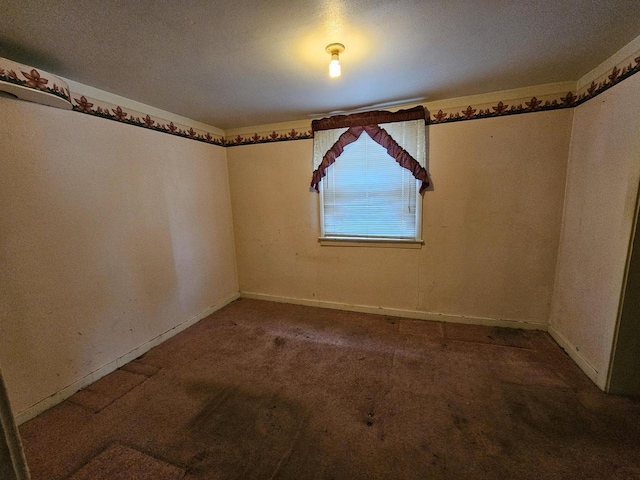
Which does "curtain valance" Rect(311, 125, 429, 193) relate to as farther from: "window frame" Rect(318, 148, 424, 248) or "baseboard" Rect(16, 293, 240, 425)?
"baseboard" Rect(16, 293, 240, 425)

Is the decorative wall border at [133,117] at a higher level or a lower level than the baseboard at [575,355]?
higher

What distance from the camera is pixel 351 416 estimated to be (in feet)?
5.48

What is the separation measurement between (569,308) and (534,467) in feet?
4.77

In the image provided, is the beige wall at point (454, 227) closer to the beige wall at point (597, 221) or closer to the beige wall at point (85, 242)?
the beige wall at point (597, 221)

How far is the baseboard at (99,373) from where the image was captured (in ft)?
5.65

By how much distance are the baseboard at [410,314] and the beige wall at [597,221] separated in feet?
0.96

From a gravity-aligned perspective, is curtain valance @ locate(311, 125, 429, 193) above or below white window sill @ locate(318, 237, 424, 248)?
above

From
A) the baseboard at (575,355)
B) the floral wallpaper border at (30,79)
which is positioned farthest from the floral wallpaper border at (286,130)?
the baseboard at (575,355)

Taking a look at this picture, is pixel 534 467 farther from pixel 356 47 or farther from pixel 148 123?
pixel 148 123

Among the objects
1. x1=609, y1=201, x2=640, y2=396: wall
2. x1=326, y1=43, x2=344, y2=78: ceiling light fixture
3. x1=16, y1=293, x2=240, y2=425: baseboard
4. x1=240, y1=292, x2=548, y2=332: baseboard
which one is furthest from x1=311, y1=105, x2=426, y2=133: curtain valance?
x1=16, y1=293, x2=240, y2=425: baseboard

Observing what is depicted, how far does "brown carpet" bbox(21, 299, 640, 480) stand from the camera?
54.1 inches

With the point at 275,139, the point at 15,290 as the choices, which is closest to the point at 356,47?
the point at 275,139

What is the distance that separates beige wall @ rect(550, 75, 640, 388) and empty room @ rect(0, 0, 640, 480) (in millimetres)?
19

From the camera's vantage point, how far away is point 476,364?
212 cm
